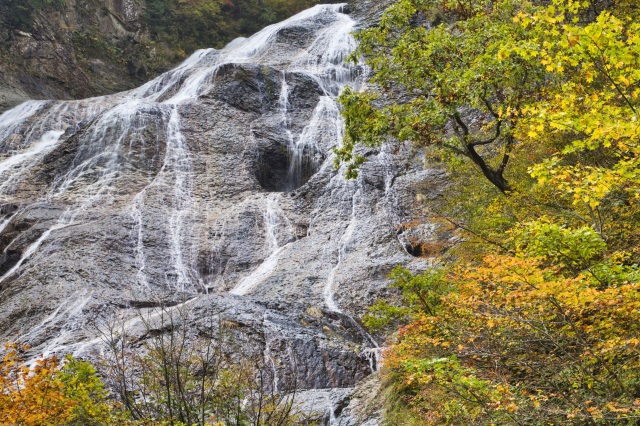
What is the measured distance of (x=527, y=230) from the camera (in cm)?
606

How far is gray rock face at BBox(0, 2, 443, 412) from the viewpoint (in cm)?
1309

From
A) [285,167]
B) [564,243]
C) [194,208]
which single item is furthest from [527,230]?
[285,167]

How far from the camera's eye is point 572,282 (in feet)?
16.8

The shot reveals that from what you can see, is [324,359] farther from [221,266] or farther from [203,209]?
[203,209]

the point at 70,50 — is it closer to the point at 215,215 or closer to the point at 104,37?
the point at 104,37

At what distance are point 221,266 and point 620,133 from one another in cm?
1426

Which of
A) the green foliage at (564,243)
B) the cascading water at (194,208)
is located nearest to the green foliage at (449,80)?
the green foliage at (564,243)

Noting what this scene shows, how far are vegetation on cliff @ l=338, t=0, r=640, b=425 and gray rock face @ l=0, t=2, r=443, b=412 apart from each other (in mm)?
2812

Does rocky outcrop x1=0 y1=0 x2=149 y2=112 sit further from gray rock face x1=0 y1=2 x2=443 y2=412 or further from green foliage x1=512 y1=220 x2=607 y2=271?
green foliage x1=512 y1=220 x2=607 y2=271

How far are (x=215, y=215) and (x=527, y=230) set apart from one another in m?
14.8

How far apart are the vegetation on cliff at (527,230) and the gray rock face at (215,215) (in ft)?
9.23

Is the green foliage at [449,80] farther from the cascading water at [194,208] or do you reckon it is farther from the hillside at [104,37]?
the hillside at [104,37]

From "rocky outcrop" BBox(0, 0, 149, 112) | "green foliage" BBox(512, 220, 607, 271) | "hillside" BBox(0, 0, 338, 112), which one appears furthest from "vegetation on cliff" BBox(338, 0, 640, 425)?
"hillside" BBox(0, 0, 338, 112)

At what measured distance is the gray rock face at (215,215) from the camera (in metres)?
13.1
